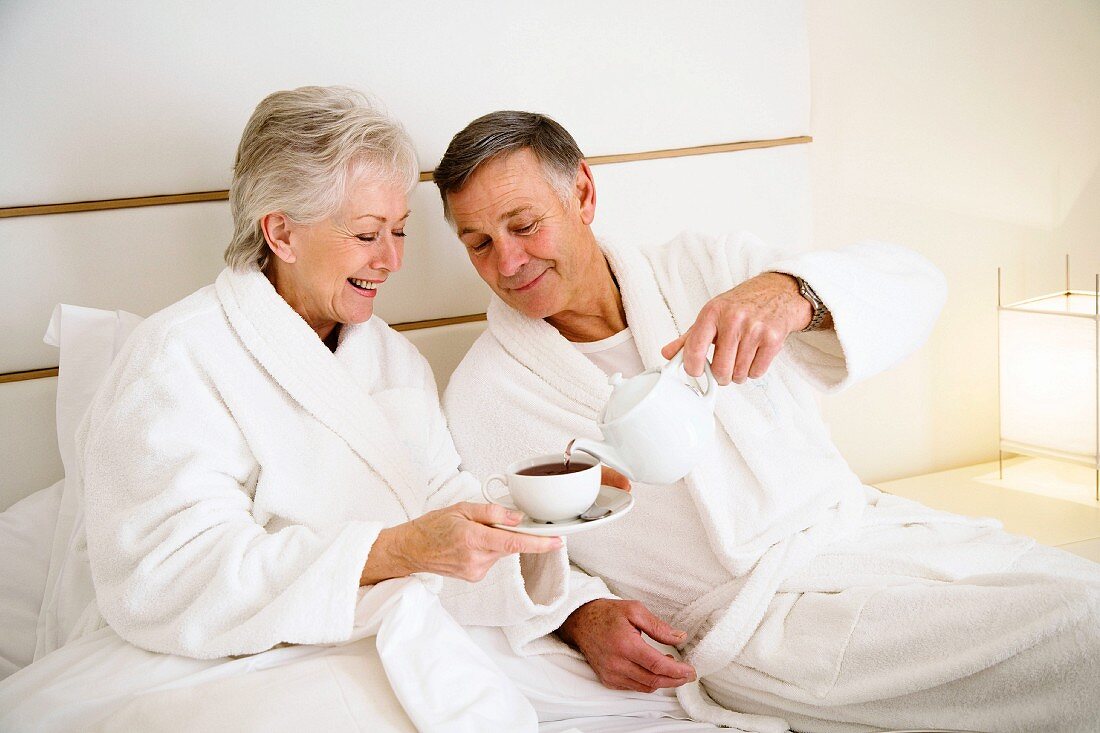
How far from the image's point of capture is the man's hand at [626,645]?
143 centimetres

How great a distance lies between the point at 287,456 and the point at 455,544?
1.41 feet

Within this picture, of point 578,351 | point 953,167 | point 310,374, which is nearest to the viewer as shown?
point 310,374

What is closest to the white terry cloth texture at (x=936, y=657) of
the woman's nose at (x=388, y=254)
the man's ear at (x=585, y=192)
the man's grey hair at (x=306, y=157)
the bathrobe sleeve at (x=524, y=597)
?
the bathrobe sleeve at (x=524, y=597)

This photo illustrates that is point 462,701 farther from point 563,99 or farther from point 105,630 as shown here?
point 563,99

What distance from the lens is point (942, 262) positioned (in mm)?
2568

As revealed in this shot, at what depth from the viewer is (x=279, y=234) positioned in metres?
1.56

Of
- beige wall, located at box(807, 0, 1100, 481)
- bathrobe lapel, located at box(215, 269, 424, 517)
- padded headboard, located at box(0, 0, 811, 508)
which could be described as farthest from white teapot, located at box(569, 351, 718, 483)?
beige wall, located at box(807, 0, 1100, 481)

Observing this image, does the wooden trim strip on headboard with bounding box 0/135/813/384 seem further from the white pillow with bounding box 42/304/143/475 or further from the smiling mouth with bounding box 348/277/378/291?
the smiling mouth with bounding box 348/277/378/291

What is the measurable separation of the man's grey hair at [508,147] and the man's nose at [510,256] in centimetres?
13

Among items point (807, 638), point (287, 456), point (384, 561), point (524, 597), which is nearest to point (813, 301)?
point (807, 638)

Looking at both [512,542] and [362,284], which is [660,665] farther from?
[362,284]

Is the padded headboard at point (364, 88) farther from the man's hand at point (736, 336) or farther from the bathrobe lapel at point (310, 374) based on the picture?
the man's hand at point (736, 336)

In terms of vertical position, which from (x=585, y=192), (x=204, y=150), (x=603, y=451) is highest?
(x=204, y=150)

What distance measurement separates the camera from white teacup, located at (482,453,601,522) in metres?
1.14
